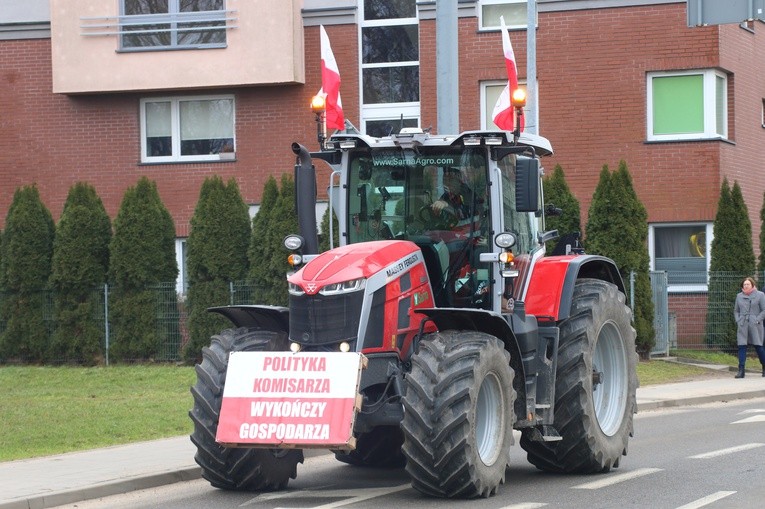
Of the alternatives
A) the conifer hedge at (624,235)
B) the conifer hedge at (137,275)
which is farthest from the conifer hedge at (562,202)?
the conifer hedge at (137,275)

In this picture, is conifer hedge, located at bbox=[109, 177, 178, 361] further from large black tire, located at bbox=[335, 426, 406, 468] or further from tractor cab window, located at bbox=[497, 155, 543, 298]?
tractor cab window, located at bbox=[497, 155, 543, 298]

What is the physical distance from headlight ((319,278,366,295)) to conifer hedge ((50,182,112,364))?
17.8 meters

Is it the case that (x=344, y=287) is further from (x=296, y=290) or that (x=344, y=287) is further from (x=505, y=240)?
(x=505, y=240)

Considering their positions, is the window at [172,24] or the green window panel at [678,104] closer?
the green window panel at [678,104]

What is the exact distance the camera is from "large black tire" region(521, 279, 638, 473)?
38.1 feet

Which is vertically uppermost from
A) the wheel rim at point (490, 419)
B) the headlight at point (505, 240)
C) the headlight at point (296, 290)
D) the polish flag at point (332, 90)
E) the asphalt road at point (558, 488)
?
the polish flag at point (332, 90)

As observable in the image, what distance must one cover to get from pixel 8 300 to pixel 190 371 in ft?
17.3

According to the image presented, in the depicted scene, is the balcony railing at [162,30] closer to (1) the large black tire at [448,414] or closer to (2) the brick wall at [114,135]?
(2) the brick wall at [114,135]

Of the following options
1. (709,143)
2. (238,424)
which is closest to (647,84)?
(709,143)

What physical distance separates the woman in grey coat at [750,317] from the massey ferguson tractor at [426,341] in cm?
1305

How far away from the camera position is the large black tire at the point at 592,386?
1161cm

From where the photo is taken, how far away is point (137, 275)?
1077 inches

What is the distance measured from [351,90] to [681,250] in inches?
310

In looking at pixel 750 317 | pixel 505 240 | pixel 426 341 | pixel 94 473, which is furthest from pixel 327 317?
pixel 750 317
